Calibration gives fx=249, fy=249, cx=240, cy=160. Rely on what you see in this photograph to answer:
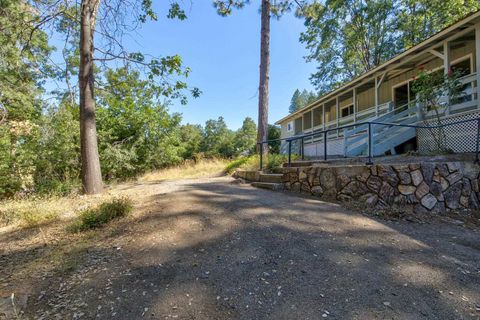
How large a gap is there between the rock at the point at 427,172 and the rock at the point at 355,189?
1.05 metres

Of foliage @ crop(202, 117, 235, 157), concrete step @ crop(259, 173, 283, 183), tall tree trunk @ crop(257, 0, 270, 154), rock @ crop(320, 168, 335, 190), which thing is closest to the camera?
rock @ crop(320, 168, 335, 190)

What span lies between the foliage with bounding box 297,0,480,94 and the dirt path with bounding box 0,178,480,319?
14758 millimetres

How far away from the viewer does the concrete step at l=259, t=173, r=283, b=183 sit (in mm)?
6865

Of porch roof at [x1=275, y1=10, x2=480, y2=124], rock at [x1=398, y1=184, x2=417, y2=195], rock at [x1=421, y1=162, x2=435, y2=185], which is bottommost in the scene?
rock at [x1=398, y1=184, x2=417, y2=195]

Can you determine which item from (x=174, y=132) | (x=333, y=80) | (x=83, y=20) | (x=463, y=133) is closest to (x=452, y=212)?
(x=463, y=133)

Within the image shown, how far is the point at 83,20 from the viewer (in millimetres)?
6621

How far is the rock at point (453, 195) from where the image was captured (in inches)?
187

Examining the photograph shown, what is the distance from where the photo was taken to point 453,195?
15.7ft

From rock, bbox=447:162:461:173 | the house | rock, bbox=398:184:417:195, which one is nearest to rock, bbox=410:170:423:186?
rock, bbox=398:184:417:195

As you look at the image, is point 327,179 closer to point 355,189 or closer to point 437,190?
point 355,189

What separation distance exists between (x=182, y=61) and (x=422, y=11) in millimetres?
17675

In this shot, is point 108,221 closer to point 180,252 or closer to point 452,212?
point 180,252

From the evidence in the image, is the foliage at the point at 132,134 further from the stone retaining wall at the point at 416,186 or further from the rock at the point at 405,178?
the rock at the point at 405,178

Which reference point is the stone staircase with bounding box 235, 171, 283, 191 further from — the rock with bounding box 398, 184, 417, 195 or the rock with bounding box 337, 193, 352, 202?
the rock with bounding box 398, 184, 417, 195
